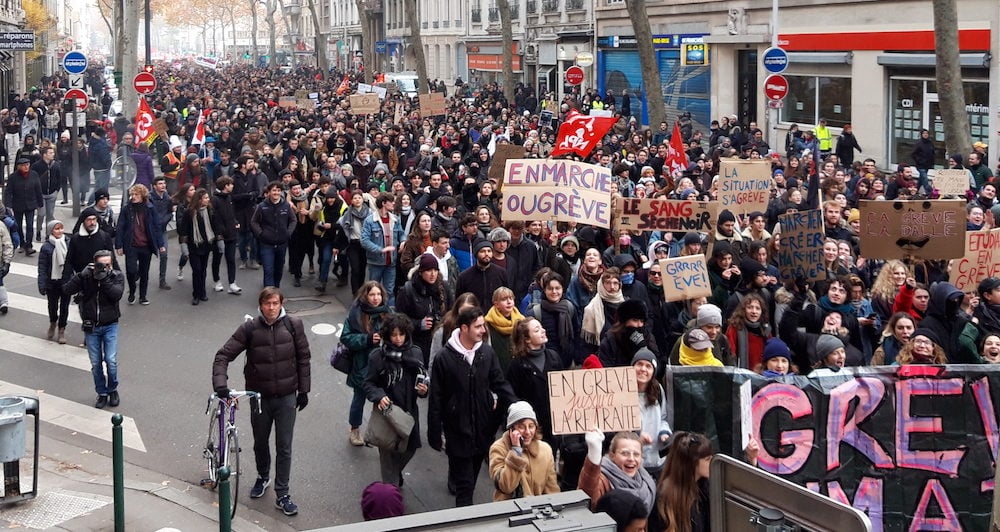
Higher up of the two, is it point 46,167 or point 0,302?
point 46,167

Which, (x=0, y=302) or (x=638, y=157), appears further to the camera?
(x=638, y=157)

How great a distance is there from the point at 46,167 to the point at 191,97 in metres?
22.3

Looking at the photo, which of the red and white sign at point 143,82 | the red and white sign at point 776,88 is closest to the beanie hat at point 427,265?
the red and white sign at point 776,88

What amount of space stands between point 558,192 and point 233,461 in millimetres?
4715

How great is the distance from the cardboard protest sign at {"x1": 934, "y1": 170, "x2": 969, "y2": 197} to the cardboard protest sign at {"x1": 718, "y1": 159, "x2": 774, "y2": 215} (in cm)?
311

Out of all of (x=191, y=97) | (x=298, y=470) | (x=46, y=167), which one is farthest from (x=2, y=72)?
(x=298, y=470)

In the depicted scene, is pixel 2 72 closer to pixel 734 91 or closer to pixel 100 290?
pixel 734 91

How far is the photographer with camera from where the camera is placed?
10211 mm

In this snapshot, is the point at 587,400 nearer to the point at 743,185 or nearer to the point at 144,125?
the point at 743,185

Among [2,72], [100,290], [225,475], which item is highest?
[2,72]

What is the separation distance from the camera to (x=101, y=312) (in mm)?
10203

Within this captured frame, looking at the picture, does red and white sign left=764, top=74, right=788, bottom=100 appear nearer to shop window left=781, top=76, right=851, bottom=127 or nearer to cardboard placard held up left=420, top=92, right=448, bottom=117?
cardboard placard held up left=420, top=92, right=448, bottom=117

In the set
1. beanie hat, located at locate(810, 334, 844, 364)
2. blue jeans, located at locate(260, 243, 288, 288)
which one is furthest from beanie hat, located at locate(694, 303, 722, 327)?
blue jeans, located at locate(260, 243, 288, 288)

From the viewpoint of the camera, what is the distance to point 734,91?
33.5m
